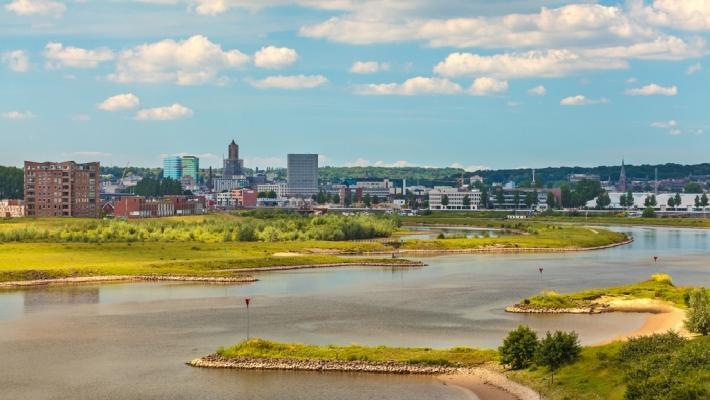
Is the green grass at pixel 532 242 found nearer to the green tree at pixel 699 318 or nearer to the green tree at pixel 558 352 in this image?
the green tree at pixel 699 318

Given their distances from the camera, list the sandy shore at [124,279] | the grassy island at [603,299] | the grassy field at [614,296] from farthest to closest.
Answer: the sandy shore at [124,279] → the grassy field at [614,296] → the grassy island at [603,299]

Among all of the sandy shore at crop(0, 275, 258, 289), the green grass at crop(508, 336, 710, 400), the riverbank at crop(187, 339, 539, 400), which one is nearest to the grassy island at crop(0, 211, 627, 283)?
the sandy shore at crop(0, 275, 258, 289)

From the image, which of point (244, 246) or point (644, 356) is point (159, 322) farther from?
point (244, 246)

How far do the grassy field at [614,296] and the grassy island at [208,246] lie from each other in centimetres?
3647

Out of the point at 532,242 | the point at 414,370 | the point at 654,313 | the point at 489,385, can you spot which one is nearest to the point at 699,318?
the point at 489,385

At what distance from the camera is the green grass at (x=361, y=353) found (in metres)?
48.1

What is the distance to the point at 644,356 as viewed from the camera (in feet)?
137

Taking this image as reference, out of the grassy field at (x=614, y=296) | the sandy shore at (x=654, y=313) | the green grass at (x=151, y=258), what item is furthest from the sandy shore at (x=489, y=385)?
the green grass at (x=151, y=258)

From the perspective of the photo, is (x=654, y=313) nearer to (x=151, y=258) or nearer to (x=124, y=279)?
(x=124, y=279)

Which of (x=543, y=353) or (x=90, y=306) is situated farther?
(x=90, y=306)

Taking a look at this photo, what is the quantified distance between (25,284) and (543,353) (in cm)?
5794

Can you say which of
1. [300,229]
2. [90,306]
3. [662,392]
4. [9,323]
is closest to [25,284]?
[90,306]

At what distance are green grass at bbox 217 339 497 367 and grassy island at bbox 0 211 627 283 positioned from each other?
44947 millimetres

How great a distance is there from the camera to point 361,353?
49406mm
